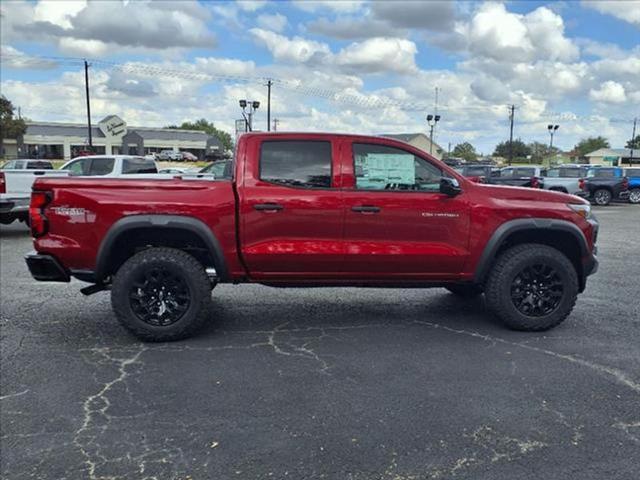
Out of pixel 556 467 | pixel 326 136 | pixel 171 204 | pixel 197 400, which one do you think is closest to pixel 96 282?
pixel 171 204

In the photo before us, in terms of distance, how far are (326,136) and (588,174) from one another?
22385 millimetres

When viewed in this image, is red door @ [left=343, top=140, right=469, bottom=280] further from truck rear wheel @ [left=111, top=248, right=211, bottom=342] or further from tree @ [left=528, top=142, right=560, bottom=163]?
tree @ [left=528, top=142, right=560, bottom=163]

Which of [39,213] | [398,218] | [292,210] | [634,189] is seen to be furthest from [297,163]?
[634,189]

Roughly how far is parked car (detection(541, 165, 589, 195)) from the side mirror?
18012 mm

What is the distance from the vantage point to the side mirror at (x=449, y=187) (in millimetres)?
5000

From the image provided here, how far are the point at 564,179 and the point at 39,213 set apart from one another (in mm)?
21024

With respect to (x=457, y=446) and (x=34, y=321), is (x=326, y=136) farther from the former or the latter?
(x=34, y=321)

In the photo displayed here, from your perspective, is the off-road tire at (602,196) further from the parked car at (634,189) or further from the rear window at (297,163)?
the rear window at (297,163)

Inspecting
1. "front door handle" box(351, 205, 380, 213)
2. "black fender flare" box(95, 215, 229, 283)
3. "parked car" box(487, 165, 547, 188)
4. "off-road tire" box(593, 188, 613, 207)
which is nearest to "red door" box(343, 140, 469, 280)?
"front door handle" box(351, 205, 380, 213)

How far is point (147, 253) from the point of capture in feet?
16.3

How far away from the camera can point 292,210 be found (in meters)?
4.94

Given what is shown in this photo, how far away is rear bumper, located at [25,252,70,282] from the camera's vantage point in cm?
493

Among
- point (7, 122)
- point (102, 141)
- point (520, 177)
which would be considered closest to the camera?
point (520, 177)

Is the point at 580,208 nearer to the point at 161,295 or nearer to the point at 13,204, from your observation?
the point at 161,295
